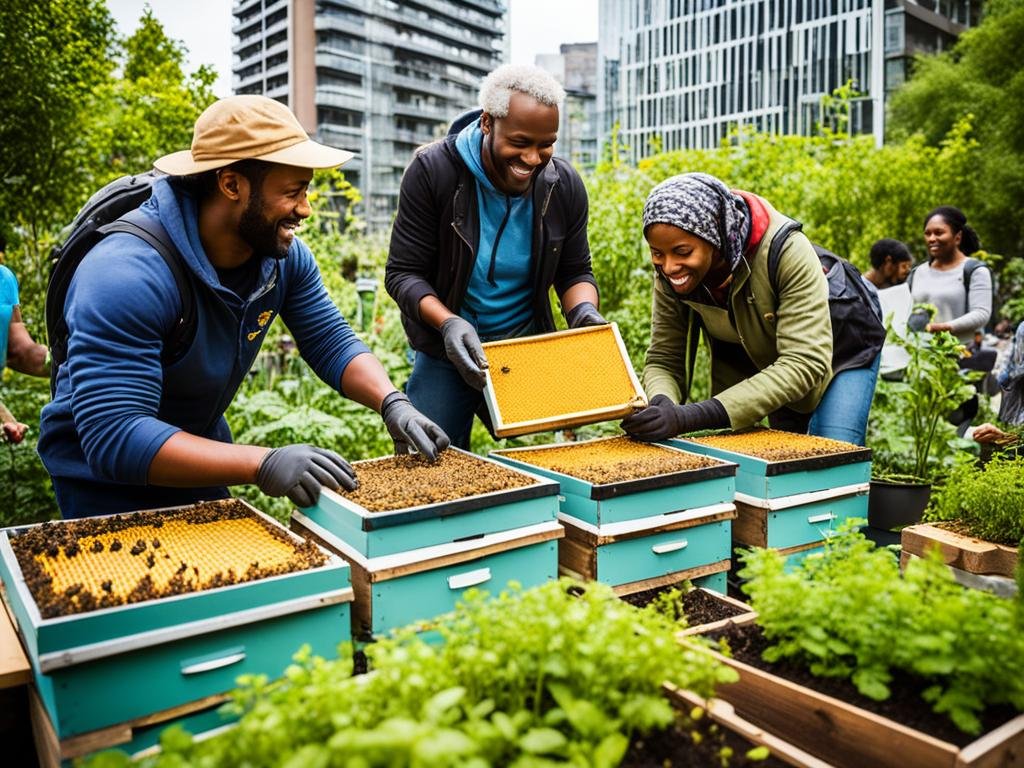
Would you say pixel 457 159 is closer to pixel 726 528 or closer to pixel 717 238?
pixel 717 238

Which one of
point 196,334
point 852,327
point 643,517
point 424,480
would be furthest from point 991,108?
point 196,334

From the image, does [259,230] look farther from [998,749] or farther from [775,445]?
[998,749]

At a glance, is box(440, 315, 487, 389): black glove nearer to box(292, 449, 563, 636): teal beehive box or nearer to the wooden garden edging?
box(292, 449, 563, 636): teal beehive box

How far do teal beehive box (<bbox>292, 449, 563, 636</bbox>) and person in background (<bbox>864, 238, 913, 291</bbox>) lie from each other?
18.5ft

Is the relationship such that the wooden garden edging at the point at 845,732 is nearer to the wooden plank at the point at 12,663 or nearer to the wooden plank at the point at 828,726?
the wooden plank at the point at 828,726

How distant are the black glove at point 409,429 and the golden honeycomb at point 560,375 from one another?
0.30 m

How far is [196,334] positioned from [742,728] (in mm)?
1743

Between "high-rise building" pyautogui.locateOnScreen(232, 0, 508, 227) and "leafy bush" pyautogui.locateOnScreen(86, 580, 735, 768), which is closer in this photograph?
"leafy bush" pyautogui.locateOnScreen(86, 580, 735, 768)

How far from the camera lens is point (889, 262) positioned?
6816 millimetres

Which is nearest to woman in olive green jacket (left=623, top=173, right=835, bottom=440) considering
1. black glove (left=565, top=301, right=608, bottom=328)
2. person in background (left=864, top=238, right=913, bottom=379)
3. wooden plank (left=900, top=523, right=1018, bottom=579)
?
black glove (left=565, top=301, right=608, bottom=328)

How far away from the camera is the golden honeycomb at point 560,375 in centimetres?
288

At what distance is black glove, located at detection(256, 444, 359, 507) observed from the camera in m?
2.11

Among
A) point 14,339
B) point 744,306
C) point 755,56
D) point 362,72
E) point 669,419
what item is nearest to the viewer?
point 669,419

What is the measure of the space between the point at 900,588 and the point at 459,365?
1.68m
